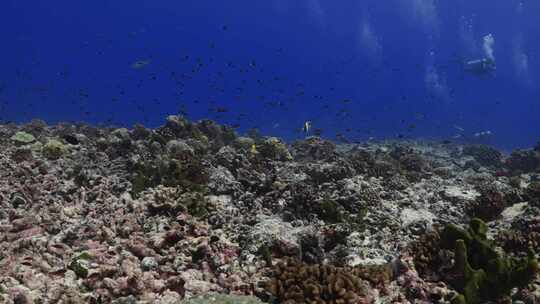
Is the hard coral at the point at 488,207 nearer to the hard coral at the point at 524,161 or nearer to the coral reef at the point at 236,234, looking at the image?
the coral reef at the point at 236,234

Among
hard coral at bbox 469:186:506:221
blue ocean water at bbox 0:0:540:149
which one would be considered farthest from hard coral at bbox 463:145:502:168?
blue ocean water at bbox 0:0:540:149

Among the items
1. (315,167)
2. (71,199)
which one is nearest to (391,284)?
(315,167)

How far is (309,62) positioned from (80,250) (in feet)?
581

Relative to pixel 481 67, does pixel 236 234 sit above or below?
below

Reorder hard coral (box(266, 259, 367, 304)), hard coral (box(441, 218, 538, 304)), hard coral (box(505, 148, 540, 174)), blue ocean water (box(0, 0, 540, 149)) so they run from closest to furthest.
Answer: hard coral (box(266, 259, 367, 304)) → hard coral (box(441, 218, 538, 304)) → hard coral (box(505, 148, 540, 174)) → blue ocean water (box(0, 0, 540, 149))

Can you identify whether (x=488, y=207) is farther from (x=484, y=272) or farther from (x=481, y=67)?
(x=481, y=67)

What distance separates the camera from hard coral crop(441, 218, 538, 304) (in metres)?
6.11

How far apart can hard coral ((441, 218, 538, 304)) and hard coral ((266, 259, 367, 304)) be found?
1.34m

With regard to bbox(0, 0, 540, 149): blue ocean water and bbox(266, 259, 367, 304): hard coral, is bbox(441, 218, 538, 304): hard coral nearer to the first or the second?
bbox(266, 259, 367, 304): hard coral

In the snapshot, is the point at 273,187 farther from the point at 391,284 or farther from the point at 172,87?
the point at 172,87

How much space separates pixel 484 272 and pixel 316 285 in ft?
7.88

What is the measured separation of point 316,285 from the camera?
20.0 ft

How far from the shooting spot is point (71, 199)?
10.2 meters

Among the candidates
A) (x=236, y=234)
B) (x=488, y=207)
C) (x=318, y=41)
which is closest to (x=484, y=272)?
(x=236, y=234)
